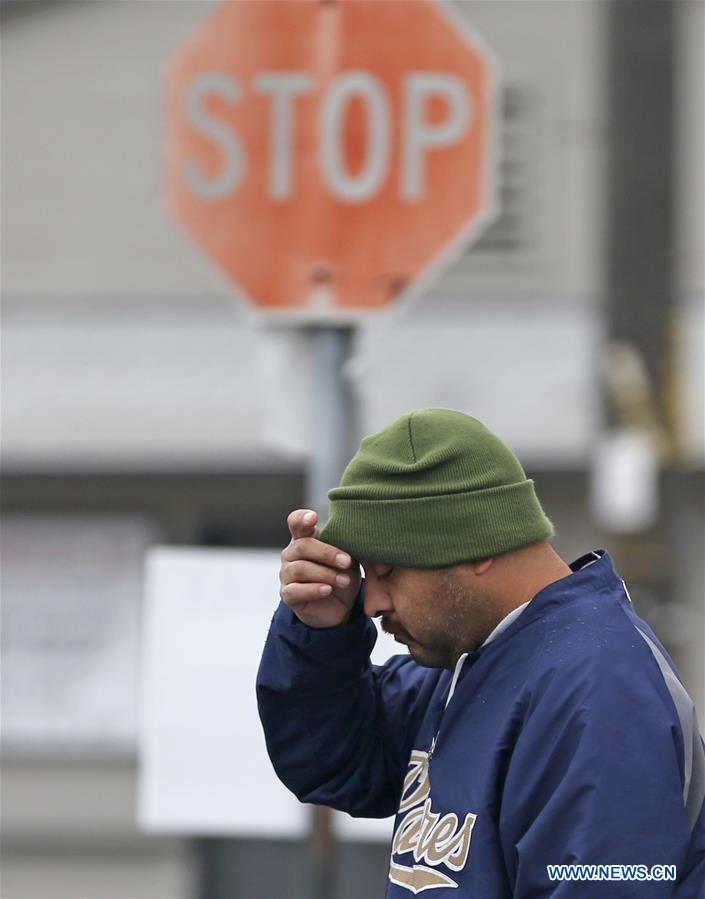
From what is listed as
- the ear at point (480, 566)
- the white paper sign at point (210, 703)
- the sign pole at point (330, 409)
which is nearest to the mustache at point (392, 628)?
the ear at point (480, 566)

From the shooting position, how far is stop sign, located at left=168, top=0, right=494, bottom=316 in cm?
311

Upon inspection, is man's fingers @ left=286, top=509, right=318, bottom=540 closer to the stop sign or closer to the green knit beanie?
the green knit beanie

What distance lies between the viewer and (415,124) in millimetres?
3152

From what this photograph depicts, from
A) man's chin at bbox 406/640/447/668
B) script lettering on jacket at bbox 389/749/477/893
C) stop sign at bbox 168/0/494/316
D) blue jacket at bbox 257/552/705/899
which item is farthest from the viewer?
stop sign at bbox 168/0/494/316

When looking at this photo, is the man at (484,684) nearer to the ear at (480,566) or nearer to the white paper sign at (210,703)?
the ear at (480,566)

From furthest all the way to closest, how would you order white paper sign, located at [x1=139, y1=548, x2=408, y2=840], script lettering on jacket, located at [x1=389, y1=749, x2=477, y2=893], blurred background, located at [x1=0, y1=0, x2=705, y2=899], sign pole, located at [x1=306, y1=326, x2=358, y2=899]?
blurred background, located at [x1=0, y1=0, x2=705, y2=899] → white paper sign, located at [x1=139, y1=548, x2=408, y2=840] → sign pole, located at [x1=306, y1=326, x2=358, y2=899] → script lettering on jacket, located at [x1=389, y1=749, x2=477, y2=893]

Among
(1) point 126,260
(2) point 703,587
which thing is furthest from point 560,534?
(1) point 126,260

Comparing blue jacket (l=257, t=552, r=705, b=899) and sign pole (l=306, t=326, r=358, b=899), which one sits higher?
sign pole (l=306, t=326, r=358, b=899)

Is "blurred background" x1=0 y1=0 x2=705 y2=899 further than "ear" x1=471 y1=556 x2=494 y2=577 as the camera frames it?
Yes

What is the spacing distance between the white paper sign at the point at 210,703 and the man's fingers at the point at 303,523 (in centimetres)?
169

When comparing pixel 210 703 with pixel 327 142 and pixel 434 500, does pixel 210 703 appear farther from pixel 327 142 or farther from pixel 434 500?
pixel 434 500

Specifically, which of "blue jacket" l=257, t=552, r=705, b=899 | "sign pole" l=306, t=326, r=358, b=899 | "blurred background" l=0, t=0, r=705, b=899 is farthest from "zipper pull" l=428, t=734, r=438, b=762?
"blurred background" l=0, t=0, r=705, b=899

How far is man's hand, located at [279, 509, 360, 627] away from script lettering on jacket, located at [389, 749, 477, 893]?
0.25m

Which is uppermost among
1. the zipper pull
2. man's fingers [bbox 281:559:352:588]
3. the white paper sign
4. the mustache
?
man's fingers [bbox 281:559:352:588]
